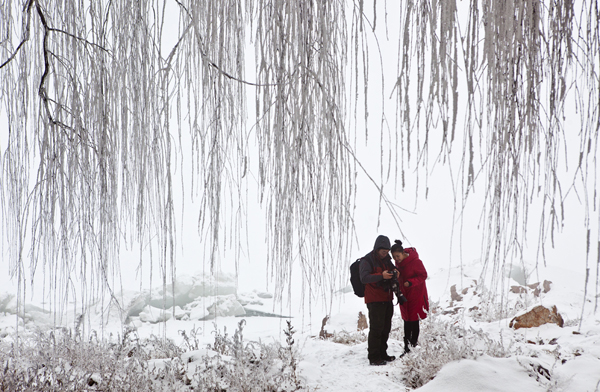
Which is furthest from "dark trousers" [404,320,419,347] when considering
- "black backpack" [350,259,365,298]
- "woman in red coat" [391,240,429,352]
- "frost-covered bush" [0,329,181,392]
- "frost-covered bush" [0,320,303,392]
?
"frost-covered bush" [0,329,181,392]

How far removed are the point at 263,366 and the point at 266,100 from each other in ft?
6.91

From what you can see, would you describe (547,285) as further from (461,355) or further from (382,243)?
(461,355)

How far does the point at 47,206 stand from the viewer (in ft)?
4.45

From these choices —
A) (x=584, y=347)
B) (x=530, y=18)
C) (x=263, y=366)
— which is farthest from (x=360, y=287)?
(x=530, y=18)

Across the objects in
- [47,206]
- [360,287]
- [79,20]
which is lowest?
[360,287]

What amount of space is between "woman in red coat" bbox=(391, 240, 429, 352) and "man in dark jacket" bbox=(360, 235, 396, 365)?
155 millimetres

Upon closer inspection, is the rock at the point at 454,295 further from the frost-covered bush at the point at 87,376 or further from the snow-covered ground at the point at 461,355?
the frost-covered bush at the point at 87,376

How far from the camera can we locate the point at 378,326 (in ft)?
11.4

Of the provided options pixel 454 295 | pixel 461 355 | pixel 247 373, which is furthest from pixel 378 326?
pixel 454 295

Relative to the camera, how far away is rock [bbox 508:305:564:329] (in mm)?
4277

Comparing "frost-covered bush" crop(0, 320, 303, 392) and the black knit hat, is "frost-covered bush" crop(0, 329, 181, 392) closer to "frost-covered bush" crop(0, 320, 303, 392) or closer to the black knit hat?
"frost-covered bush" crop(0, 320, 303, 392)

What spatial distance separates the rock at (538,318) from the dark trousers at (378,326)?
74.4 inches

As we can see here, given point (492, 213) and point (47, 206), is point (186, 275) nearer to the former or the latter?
point (47, 206)

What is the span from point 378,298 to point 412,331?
22.2 inches
